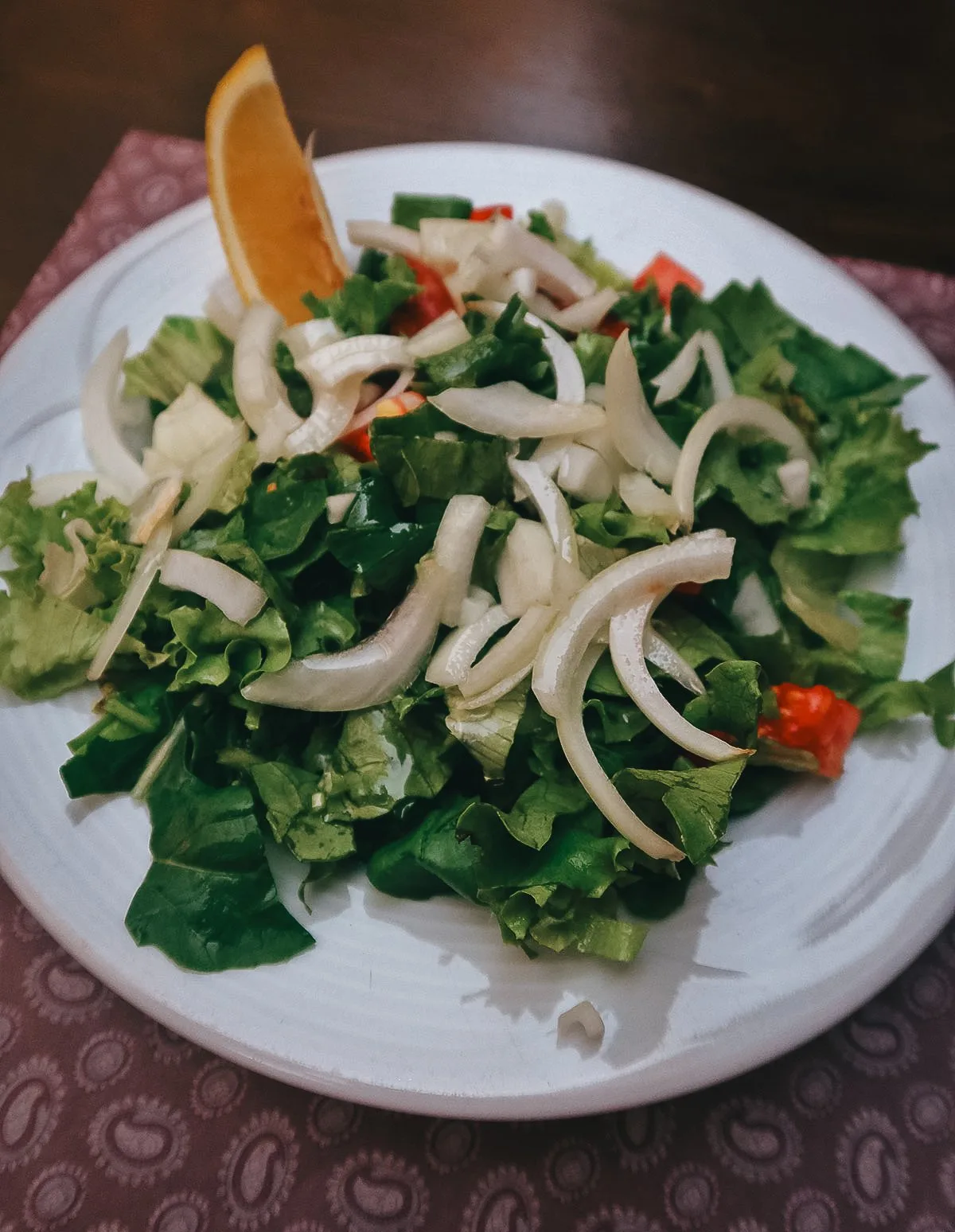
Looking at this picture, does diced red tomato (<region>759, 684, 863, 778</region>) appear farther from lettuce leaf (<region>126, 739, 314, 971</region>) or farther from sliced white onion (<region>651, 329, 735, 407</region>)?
lettuce leaf (<region>126, 739, 314, 971</region>)

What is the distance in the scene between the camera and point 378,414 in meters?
1.25

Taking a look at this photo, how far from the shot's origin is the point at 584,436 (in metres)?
1.24

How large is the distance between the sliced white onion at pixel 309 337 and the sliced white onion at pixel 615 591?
1.96 feet

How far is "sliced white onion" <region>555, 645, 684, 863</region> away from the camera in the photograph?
960 millimetres

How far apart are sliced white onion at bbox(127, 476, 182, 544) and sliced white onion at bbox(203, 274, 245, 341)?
344 mm

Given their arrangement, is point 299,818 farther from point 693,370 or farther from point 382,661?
point 693,370

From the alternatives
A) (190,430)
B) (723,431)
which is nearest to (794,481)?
(723,431)

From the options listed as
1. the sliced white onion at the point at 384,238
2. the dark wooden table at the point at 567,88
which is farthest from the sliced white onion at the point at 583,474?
the dark wooden table at the point at 567,88

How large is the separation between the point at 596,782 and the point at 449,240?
95 centimetres

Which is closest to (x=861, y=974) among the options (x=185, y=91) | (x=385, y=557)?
(x=385, y=557)

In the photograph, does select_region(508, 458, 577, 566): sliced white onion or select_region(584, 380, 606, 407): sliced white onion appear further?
select_region(584, 380, 606, 407): sliced white onion

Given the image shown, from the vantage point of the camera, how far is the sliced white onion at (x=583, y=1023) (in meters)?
0.92

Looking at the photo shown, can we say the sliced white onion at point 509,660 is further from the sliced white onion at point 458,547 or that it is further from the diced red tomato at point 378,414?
the diced red tomato at point 378,414

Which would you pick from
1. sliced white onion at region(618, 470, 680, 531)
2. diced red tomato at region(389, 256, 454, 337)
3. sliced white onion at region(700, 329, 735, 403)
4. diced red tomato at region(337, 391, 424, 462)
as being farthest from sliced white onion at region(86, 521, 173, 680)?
sliced white onion at region(700, 329, 735, 403)
